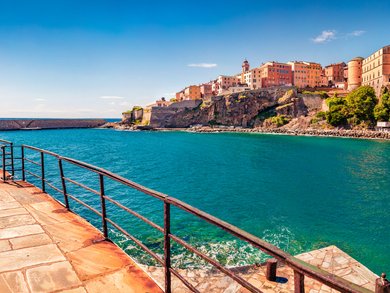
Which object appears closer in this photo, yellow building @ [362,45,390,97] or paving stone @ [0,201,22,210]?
paving stone @ [0,201,22,210]

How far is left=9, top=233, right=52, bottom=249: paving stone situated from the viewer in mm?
4227

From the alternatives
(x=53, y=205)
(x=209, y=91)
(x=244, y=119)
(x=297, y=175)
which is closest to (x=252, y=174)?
(x=297, y=175)

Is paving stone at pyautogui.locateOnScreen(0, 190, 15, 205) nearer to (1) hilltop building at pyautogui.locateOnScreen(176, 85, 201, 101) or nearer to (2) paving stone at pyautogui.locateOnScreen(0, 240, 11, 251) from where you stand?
(2) paving stone at pyautogui.locateOnScreen(0, 240, 11, 251)

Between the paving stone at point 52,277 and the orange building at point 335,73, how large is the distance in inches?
4803

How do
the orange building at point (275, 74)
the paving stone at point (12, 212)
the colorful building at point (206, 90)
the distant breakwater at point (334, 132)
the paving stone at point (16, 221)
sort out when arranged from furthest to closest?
the colorful building at point (206, 90) → the orange building at point (275, 74) → the distant breakwater at point (334, 132) → the paving stone at point (12, 212) → the paving stone at point (16, 221)

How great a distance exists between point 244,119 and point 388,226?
90662mm

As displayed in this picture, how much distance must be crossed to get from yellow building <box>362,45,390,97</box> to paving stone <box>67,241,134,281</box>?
8636 centimetres

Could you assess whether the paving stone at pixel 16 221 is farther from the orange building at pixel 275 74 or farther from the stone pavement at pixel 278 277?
the orange building at pixel 275 74

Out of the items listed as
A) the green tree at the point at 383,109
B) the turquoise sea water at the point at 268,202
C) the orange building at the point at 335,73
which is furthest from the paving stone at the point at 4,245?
the orange building at the point at 335,73

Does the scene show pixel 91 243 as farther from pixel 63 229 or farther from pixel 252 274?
pixel 252 274

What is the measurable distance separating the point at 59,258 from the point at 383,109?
79.0m

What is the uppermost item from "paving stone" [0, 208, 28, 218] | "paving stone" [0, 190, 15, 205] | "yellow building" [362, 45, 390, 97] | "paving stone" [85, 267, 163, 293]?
"yellow building" [362, 45, 390, 97]

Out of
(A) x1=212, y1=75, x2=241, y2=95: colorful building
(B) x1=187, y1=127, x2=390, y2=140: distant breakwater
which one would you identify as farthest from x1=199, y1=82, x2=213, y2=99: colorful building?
(B) x1=187, y1=127, x2=390, y2=140: distant breakwater

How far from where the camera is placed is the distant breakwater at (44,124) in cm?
11532
